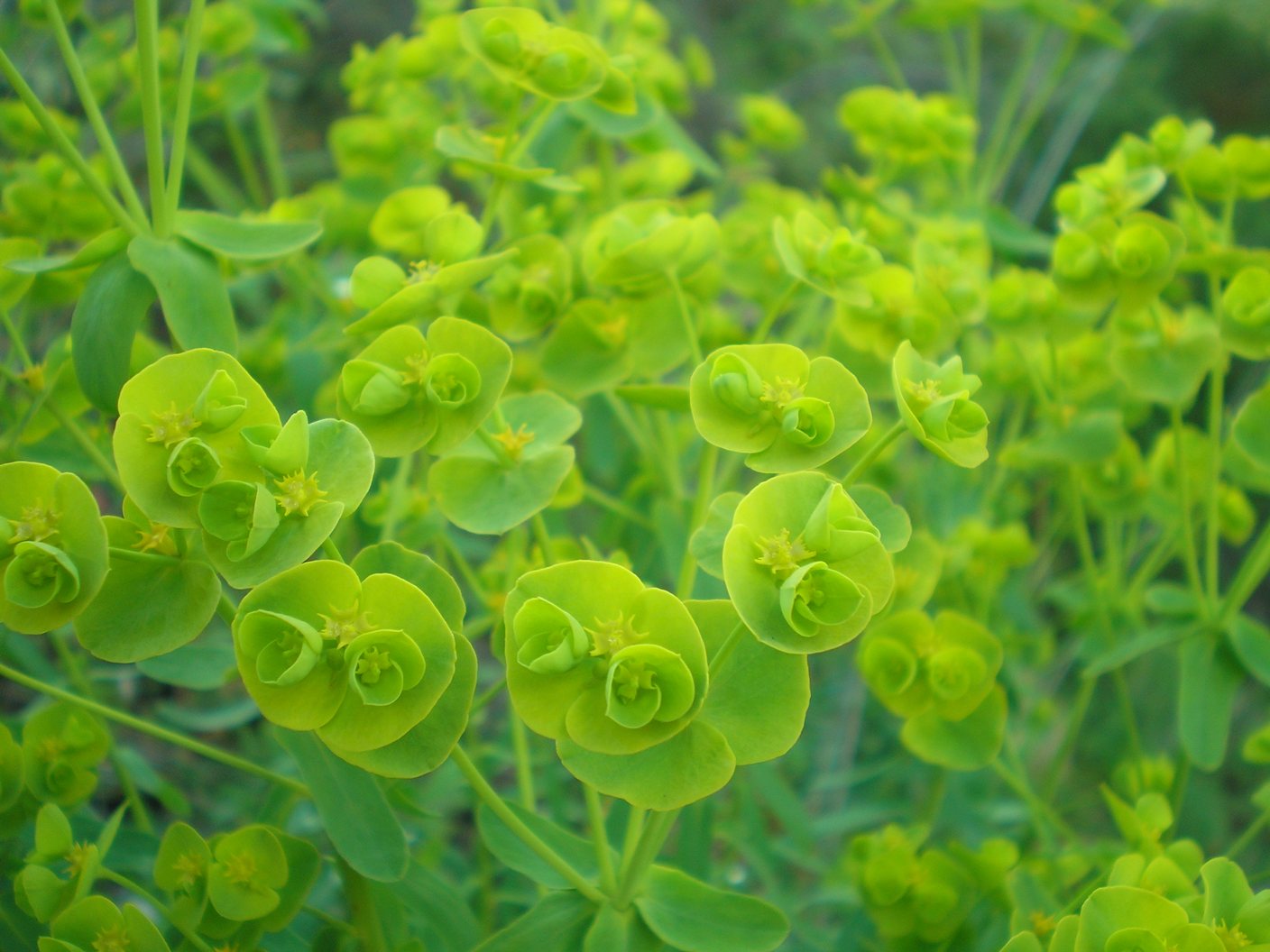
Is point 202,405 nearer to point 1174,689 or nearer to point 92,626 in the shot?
point 92,626

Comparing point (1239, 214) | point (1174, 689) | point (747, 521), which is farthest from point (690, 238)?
point (1239, 214)

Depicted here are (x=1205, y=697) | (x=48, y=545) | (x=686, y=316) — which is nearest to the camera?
(x=48, y=545)

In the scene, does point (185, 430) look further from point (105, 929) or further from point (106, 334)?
point (105, 929)

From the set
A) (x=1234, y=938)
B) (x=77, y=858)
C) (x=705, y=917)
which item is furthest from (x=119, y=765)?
(x=1234, y=938)

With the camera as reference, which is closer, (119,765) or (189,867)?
(189,867)

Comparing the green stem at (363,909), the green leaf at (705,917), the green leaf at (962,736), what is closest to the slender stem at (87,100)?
the green stem at (363,909)

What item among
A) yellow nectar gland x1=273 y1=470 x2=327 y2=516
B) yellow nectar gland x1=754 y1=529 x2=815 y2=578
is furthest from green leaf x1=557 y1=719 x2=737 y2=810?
yellow nectar gland x1=273 y1=470 x2=327 y2=516

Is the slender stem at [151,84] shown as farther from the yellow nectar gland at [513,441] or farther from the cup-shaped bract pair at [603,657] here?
the cup-shaped bract pair at [603,657]
